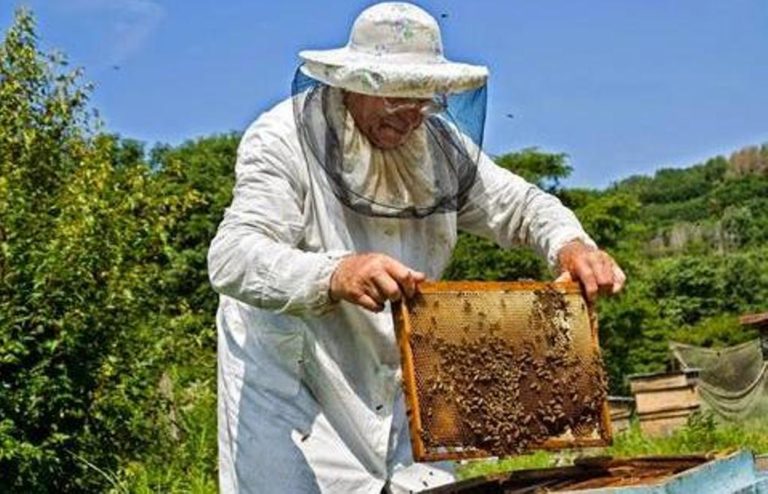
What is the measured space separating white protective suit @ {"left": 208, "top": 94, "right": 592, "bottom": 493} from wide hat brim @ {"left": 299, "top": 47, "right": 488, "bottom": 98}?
17 cm

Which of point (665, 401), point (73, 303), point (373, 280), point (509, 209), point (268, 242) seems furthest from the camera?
point (665, 401)

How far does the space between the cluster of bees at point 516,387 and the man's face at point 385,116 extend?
0.47m

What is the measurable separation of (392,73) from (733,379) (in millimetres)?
25260

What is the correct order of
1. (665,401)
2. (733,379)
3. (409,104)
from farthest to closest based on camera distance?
(733,379)
(665,401)
(409,104)

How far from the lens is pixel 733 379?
26953 mm

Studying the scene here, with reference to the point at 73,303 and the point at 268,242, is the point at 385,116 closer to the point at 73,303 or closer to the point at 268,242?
the point at 268,242

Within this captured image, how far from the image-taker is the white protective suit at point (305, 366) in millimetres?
2916

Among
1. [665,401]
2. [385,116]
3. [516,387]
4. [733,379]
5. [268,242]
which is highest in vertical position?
[733,379]

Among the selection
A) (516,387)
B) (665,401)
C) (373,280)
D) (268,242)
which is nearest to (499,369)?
(516,387)

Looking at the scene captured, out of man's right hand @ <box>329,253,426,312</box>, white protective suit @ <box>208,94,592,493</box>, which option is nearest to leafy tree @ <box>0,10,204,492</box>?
white protective suit @ <box>208,94,592,493</box>

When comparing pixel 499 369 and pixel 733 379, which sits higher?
pixel 733 379

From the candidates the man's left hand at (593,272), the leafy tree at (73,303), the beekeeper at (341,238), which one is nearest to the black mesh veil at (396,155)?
the beekeeper at (341,238)

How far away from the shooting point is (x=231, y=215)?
2852mm

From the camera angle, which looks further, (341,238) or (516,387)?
(341,238)
